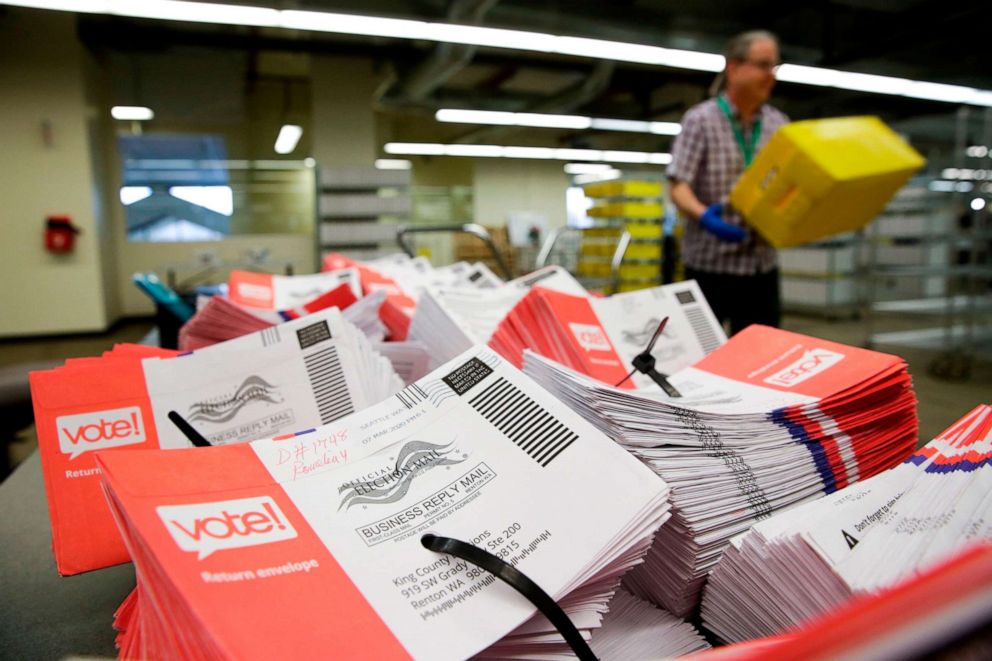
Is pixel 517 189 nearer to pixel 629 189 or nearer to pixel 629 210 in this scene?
pixel 629 189

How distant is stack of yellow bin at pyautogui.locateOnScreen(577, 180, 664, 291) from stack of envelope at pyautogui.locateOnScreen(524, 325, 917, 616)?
23.0ft

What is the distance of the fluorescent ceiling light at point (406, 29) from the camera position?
4.56 meters

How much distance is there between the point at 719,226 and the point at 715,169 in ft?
0.81

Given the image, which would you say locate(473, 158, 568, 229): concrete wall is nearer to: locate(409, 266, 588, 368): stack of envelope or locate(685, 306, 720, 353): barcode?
locate(409, 266, 588, 368): stack of envelope

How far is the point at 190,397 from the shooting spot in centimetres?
70

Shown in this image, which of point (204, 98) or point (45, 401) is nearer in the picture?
point (45, 401)

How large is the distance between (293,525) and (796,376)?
474 millimetres

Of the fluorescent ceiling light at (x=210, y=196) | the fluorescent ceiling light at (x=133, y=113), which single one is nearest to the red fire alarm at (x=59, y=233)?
the fluorescent ceiling light at (x=210, y=196)

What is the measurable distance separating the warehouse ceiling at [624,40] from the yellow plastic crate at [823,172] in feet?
14.0

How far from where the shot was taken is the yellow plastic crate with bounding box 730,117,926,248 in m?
1.30

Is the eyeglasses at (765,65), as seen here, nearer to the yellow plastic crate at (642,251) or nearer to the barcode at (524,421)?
the barcode at (524,421)

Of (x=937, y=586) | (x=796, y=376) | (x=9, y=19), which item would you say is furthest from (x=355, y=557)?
(x=9, y=19)

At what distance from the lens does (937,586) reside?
0.15 meters

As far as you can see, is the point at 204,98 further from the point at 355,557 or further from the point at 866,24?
the point at 355,557
